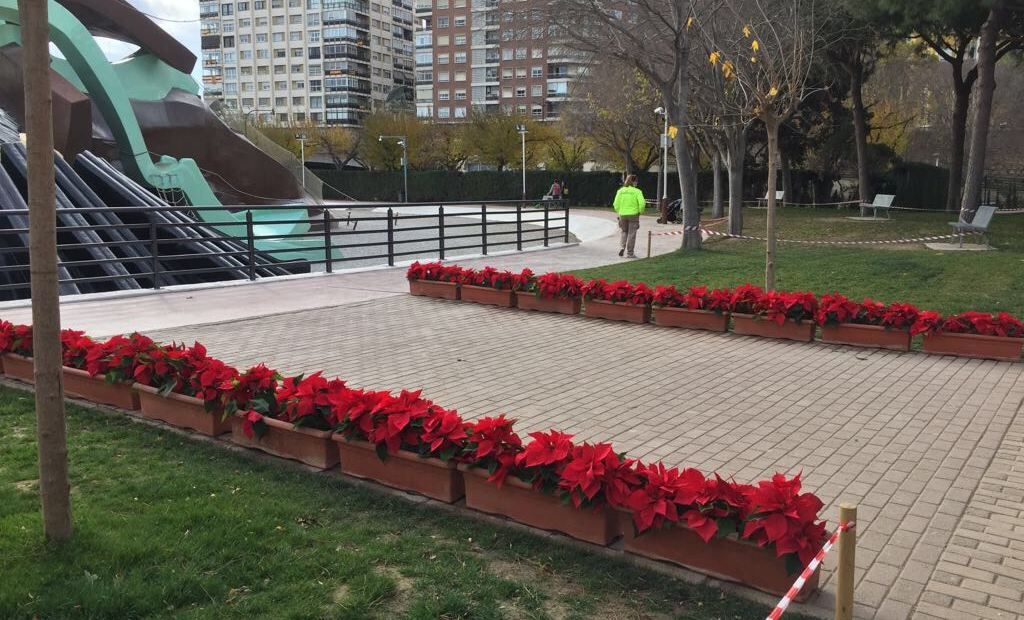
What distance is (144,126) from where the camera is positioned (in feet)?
100

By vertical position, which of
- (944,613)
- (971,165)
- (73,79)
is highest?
(73,79)

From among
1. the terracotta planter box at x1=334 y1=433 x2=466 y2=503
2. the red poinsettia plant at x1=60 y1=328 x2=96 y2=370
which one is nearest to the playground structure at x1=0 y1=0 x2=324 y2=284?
the red poinsettia plant at x1=60 y1=328 x2=96 y2=370

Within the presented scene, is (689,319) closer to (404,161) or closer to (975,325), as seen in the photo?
(975,325)

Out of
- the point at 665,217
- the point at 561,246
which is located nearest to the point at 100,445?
the point at 561,246

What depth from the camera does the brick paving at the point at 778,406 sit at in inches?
155

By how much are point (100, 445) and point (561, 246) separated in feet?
53.5

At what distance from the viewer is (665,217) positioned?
106ft

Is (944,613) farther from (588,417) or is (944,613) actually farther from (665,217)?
(665,217)

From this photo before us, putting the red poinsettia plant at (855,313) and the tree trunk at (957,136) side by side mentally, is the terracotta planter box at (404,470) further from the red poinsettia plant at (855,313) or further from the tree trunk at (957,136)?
the tree trunk at (957,136)

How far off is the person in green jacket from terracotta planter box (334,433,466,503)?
544 inches

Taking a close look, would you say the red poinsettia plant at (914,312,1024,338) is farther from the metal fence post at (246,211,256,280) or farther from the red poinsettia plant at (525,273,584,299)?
the metal fence post at (246,211,256,280)

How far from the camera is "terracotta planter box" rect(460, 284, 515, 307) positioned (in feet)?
38.2

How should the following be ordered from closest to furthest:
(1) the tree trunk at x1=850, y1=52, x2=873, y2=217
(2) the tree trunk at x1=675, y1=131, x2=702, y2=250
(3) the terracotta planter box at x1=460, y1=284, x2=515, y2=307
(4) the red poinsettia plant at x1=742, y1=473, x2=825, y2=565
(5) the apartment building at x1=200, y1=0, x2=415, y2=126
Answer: (4) the red poinsettia plant at x1=742, y1=473, x2=825, y2=565 → (3) the terracotta planter box at x1=460, y1=284, x2=515, y2=307 → (2) the tree trunk at x1=675, y1=131, x2=702, y2=250 → (1) the tree trunk at x1=850, y1=52, x2=873, y2=217 → (5) the apartment building at x1=200, y1=0, x2=415, y2=126

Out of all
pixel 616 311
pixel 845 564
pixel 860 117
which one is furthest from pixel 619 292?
pixel 860 117
